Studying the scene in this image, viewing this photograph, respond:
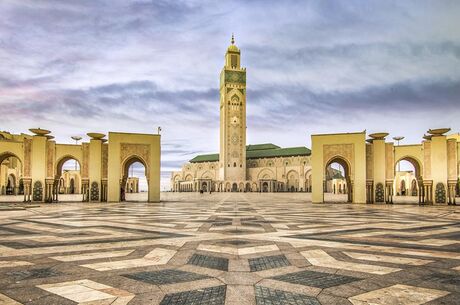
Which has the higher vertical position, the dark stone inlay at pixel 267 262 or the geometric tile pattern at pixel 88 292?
the geometric tile pattern at pixel 88 292

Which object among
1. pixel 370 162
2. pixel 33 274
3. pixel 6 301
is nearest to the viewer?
pixel 6 301

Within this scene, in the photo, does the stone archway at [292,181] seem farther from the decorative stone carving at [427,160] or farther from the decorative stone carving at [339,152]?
the decorative stone carving at [427,160]

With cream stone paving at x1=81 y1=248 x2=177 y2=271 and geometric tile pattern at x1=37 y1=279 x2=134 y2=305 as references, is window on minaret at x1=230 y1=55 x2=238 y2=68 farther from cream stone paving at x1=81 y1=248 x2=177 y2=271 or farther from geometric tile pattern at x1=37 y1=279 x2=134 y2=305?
geometric tile pattern at x1=37 y1=279 x2=134 y2=305

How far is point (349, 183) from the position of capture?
76.2ft

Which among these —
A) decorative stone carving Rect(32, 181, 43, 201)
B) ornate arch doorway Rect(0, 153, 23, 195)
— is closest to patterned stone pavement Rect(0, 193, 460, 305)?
decorative stone carving Rect(32, 181, 43, 201)

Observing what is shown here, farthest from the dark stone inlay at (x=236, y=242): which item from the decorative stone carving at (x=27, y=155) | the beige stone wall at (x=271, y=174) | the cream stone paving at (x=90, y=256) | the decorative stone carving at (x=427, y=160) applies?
the beige stone wall at (x=271, y=174)

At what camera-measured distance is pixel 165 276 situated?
3596 millimetres

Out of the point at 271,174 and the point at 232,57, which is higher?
the point at 232,57

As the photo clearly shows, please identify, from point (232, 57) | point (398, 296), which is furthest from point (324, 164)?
point (232, 57)

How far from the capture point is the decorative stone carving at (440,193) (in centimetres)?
2106

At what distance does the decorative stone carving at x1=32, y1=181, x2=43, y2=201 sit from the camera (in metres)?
21.8

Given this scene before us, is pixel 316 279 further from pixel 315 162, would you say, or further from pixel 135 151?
pixel 135 151

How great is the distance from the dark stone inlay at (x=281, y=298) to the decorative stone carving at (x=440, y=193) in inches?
864

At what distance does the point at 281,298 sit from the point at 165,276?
130 cm
